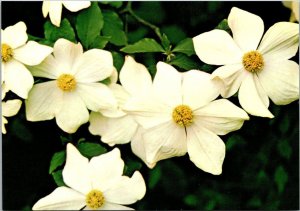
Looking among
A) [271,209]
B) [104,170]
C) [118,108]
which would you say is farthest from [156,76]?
[271,209]

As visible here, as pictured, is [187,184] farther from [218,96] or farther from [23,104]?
[23,104]

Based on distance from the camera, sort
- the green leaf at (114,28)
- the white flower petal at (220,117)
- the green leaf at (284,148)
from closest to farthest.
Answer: the white flower petal at (220,117)
the green leaf at (114,28)
the green leaf at (284,148)

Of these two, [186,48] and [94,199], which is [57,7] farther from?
[94,199]

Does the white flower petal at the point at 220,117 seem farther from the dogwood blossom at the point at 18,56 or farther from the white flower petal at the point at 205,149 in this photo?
the dogwood blossom at the point at 18,56

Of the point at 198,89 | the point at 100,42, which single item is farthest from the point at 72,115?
the point at 198,89

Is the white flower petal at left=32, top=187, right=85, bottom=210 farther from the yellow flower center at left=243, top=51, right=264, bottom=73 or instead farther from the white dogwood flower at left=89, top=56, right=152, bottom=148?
the yellow flower center at left=243, top=51, right=264, bottom=73

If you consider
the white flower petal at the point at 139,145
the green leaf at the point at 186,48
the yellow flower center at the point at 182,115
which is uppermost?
the green leaf at the point at 186,48

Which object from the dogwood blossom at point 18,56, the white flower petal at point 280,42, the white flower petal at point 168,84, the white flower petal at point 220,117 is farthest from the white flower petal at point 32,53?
the white flower petal at point 280,42
